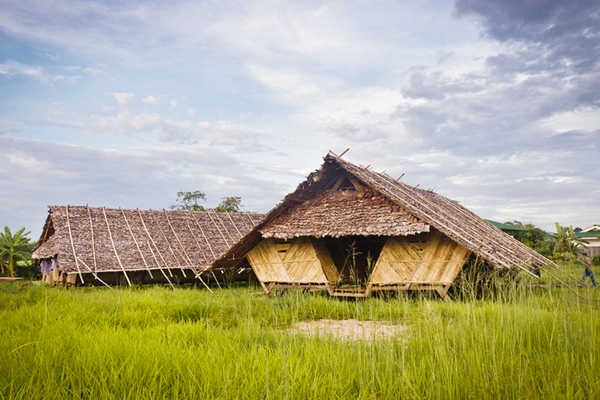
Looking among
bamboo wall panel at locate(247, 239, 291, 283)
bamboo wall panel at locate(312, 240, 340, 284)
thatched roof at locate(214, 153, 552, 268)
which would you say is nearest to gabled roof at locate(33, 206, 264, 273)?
bamboo wall panel at locate(247, 239, 291, 283)

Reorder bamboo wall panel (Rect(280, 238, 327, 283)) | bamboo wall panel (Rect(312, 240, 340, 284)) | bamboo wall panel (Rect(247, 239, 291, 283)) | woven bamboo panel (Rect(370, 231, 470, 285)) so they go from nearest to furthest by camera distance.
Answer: woven bamboo panel (Rect(370, 231, 470, 285))
bamboo wall panel (Rect(280, 238, 327, 283))
bamboo wall panel (Rect(312, 240, 340, 284))
bamboo wall panel (Rect(247, 239, 291, 283))

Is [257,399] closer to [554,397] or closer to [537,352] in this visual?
[554,397]

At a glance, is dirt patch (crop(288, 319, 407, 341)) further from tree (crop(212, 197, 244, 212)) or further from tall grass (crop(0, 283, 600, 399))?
tree (crop(212, 197, 244, 212))

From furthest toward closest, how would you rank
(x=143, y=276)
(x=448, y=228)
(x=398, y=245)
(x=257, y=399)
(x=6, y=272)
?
(x=6, y=272)
(x=143, y=276)
(x=398, y=245)
(x=448, y=228)
(x=257, y=399)

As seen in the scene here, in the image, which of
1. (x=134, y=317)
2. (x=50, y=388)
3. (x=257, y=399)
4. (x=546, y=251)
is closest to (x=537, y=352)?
(x=257, y=399)

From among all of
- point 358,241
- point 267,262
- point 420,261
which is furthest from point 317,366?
point 358,241

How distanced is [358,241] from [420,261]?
3532mm

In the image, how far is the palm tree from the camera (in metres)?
24.7

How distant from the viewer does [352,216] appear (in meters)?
10.9

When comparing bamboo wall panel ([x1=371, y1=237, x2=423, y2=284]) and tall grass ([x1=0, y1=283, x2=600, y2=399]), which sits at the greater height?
bamboo wall panel ([x1=371, y1=237, x2=423, y2=284])

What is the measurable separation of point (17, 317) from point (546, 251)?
2784 centimetres

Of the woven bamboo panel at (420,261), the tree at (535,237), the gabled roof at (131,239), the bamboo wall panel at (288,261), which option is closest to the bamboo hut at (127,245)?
the gabled roof at (131,239)

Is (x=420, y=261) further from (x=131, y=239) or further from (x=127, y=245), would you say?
(x=131, y=239)

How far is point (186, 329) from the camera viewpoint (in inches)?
207
